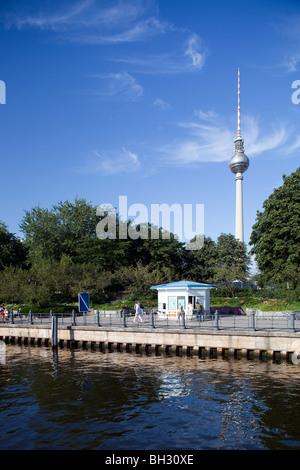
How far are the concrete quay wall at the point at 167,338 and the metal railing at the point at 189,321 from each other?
546 millimetres

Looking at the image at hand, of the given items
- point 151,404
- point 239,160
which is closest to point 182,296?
point 151,404

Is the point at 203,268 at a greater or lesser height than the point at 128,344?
greater

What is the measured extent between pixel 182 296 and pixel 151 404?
1699 centimetres

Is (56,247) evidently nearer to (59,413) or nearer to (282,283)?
(282,283)

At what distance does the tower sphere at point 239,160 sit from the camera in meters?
110

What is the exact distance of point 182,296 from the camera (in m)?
31.5

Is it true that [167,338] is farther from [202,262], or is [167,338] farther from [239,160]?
[239,160]

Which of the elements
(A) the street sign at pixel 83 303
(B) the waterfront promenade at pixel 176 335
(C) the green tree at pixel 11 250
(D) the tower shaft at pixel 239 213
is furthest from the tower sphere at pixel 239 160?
(A) the street sign at pixel 83 303

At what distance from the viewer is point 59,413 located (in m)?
13.8

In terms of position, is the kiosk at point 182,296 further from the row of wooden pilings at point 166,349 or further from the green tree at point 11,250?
the green tree at point 11,250

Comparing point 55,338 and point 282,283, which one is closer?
point 55,338
